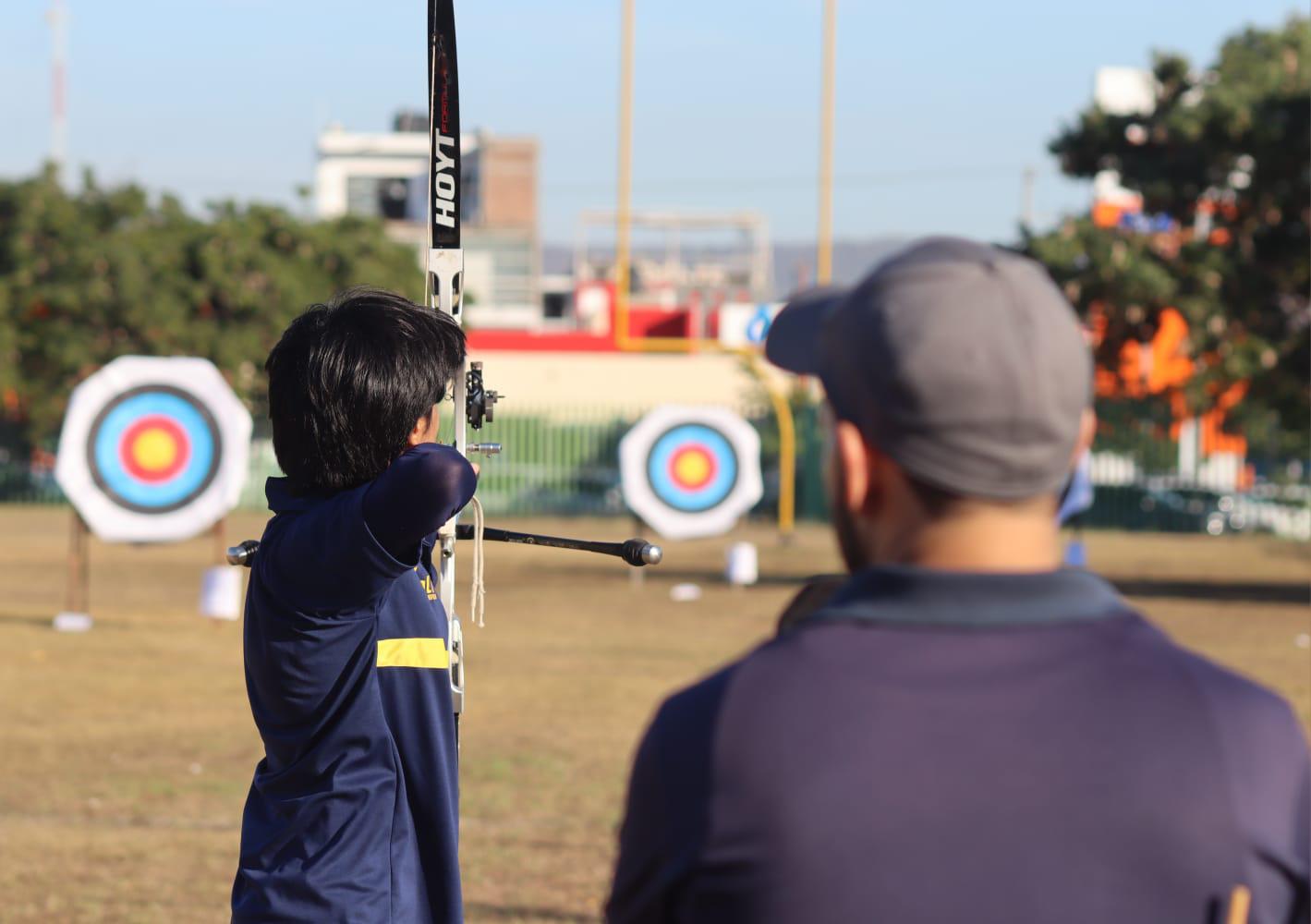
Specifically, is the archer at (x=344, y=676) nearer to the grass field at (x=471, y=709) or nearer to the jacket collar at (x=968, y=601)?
the jacket collar at (x=968, y=601)

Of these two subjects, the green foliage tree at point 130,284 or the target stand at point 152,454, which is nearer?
the target stand at point 152,454

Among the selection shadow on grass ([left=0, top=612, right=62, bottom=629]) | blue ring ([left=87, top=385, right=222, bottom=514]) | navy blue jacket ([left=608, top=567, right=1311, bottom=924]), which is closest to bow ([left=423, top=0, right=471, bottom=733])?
navy blue jacket ([left=608, top=567, right=1311, bottom=924])

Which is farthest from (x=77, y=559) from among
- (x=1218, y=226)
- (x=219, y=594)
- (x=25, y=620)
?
(x=1218, y=226)

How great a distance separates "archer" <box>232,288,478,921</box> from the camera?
2.21 metres

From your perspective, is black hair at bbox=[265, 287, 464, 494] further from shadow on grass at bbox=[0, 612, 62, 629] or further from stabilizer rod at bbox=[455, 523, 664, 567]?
shadow on grass at bbox=[0, 612, 62, 629]

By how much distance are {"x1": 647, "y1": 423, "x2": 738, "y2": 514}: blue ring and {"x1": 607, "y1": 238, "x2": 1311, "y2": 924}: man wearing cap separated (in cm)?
1594

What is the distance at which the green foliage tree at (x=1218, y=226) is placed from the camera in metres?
14.9

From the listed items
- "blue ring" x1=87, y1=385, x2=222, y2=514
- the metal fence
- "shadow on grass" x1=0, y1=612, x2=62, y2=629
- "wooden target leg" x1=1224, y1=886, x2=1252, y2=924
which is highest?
"wooden target leg" x1=1224, y1=886, x2=1252, y2=924

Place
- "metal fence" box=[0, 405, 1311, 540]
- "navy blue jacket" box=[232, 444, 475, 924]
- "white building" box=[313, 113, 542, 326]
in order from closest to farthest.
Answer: "navy blue jacket" box=[232, 444, 475, 924] → "metal fence" box=[0, 405, 1311, 540] → "white building" box=[313, 113, 542, 326]

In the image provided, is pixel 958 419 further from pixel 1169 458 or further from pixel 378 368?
pixel 1169 458

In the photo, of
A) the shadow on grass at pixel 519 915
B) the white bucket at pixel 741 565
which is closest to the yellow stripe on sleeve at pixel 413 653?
the shadow on grass at pixel 519 915

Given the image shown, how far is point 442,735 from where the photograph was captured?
2.33m

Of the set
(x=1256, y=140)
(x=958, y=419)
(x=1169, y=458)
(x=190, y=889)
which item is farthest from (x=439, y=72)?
(x=1169, y=458)

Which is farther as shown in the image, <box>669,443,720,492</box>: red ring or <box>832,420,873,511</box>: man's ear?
<box>669,443,720,492</box>: red ring
